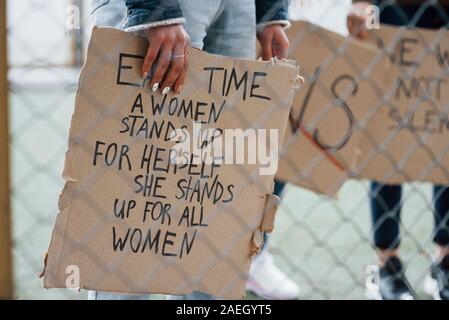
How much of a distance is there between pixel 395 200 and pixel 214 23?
697mm

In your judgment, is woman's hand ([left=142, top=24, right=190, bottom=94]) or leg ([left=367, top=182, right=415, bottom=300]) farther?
leg ([left=367, top=182, right=415, bottom=300])

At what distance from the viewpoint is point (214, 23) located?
3.36 feet

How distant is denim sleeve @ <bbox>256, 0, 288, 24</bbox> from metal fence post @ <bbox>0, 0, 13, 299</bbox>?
476 mm

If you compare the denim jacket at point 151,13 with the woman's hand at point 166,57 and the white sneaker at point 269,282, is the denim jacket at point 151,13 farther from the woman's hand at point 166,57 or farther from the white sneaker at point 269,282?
the white sneaker at point 269,282

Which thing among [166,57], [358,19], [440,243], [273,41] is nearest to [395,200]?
[440,243]

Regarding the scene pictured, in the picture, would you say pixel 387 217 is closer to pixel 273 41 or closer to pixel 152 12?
pixel 273 41

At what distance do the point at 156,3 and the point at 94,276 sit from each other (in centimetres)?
37

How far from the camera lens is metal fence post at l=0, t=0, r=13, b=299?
733mm

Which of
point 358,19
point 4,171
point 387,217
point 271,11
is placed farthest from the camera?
point 387,217

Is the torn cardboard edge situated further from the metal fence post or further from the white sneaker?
the white sneaker

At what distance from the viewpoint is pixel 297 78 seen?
0.99 meters

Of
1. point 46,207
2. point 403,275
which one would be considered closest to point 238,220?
point 403,275

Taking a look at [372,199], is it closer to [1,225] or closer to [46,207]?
[1,225]

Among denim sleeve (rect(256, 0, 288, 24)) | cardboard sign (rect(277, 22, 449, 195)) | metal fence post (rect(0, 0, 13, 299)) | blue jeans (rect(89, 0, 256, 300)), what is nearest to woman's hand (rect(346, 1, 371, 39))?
cardboard sign (rect(277, 22, 449, 195))
